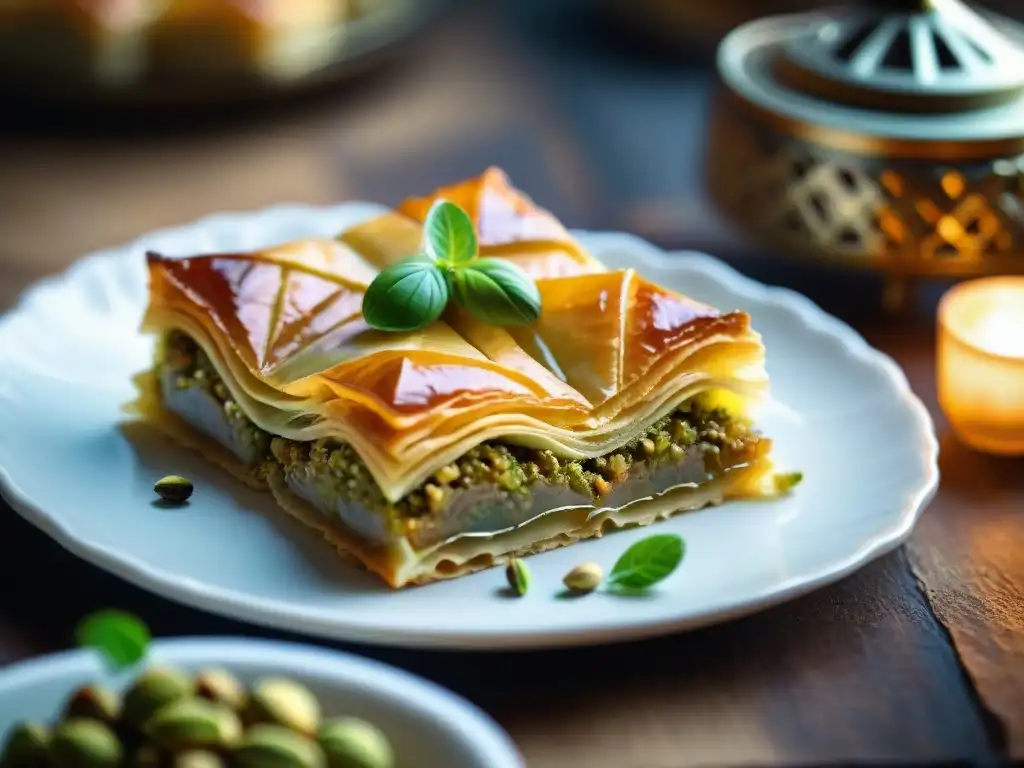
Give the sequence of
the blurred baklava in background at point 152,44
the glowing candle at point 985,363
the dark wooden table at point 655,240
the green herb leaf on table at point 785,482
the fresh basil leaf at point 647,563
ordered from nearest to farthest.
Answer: the dark wooden table at point 655,240, the fresh basil leaf at point 647,563, the green herb leaf on table at point 785,482, the glowing candle at point 985,363, the blurred baklava in background at point 152,44

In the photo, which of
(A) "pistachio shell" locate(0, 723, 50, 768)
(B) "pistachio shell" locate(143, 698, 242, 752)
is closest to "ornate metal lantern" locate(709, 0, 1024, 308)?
(B) "pistachio shell" locate(143, 698, 242, 752)

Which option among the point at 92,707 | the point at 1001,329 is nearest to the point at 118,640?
the point at 92,707

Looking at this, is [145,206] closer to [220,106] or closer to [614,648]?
[220,106]

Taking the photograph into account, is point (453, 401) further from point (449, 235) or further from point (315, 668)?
point (315, 668)

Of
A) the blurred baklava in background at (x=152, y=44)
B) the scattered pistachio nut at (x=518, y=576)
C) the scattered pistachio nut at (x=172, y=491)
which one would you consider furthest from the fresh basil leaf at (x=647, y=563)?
the blurred baklava in background at (x=152, y=44)

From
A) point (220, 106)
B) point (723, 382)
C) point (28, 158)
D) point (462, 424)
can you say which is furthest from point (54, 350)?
point (220, 106)

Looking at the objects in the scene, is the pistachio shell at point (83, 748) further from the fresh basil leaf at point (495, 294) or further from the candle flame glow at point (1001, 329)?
the candle flame glow at point (1001, 329)
